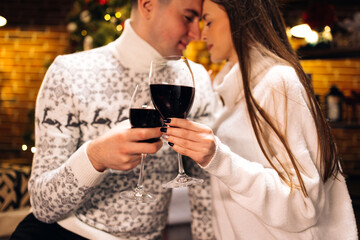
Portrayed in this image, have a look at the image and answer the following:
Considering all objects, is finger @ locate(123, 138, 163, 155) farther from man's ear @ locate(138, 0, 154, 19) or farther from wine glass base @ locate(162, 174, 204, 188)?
man's ear @ locate(138, 0, 154, 19)

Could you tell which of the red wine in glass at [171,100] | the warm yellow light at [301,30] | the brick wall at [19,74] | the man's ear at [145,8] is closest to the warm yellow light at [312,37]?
the warm yellow light at [301,30]

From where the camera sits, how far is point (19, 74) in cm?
588

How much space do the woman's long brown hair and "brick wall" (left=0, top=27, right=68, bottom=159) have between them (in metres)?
4.99

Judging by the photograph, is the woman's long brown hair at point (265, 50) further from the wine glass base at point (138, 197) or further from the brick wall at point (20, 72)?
the brick wall at point (20, 72)

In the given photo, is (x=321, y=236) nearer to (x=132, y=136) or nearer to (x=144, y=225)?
(x=144, y=225)

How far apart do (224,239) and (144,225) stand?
1.02ft

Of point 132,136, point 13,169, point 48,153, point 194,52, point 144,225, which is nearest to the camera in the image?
point 132,136

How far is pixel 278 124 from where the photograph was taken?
1.27m

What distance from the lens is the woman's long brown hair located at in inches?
51.1

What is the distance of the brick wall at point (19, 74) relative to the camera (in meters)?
5.85

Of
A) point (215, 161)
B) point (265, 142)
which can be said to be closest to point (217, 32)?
point (265, 142)

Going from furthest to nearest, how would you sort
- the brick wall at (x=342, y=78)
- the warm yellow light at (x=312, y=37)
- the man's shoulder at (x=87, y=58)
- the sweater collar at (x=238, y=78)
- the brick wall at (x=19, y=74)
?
the brick wall at (x=19, y=74), the brick wall at (x=342, y=78), the warm yellow light at (x=312, y=37), the man's shoulder at (x=87, y=58), the sweater collar at (x=238, y=78)

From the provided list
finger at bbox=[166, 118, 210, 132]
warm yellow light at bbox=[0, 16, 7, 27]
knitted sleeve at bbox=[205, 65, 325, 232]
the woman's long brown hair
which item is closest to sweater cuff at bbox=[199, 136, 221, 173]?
knitted sleeve at bbox=[205, 65, 325, 232]

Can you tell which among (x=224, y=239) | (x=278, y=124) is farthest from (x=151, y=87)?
(x=224, y=239)
